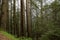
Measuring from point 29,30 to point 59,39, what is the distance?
5.02 metres

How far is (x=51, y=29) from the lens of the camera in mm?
11523

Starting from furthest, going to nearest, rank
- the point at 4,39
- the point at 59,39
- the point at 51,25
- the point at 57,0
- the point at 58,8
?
the point at 57,0
the point at 58,8
the point at 51,25
the point at 59,39
the point at 4,39

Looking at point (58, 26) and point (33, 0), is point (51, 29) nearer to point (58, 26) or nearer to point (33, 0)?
point (58, 26)

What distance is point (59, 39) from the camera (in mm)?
11031

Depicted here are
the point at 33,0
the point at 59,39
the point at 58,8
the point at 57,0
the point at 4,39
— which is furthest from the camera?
the point at 33,0

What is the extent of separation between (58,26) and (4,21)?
346cm

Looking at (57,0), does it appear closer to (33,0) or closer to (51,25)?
(51,25)

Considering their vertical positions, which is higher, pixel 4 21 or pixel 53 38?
pixel 4 21

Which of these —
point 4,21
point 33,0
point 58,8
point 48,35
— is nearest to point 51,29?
point 48,35

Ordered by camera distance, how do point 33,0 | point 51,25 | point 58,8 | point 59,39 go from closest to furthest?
1. point 59,39
2. point 51,25
3. point 58,8
4. point 33,0

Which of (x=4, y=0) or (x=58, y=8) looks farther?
(x=58, y=8)

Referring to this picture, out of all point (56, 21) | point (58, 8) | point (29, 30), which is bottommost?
point (29, 30)

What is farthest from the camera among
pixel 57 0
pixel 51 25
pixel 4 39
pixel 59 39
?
pixel 57 0

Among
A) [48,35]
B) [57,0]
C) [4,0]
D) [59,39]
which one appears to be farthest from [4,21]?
[57,0]
